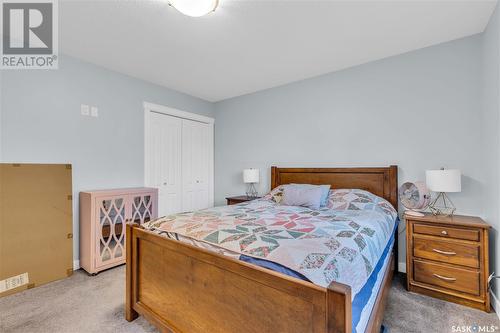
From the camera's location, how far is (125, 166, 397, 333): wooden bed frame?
0.93m

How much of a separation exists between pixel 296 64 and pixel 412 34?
3.96 feet

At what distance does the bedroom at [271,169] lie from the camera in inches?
54.5

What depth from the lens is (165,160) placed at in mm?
3803

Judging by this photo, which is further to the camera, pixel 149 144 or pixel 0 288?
pixel 149 144

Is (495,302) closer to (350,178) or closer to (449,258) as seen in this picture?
(449,258)

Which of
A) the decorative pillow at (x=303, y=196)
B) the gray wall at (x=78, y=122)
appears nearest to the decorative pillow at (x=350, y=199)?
the decorative pillow at (x=303, y=196)

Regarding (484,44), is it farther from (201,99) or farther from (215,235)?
(201,99)

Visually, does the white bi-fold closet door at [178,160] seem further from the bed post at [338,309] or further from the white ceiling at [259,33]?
the bed post at [338,309]

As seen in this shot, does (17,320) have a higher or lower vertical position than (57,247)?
lower

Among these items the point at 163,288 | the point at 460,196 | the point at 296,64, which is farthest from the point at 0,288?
the point at 460,196

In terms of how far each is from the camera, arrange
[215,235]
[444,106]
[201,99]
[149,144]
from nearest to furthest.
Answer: [215,235], [444,106], [149,144], [201,99]

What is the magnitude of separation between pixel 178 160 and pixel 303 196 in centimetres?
227

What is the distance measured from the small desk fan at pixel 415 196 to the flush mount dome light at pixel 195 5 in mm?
2528

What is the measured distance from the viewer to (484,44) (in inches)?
88.1
